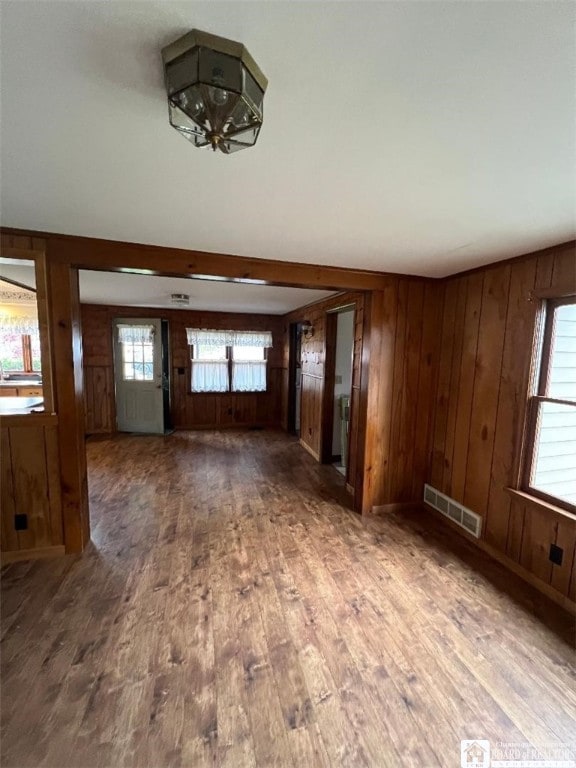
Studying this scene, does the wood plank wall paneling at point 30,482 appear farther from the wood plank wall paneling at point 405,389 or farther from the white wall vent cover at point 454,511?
the white wall vent cover at point 454,511

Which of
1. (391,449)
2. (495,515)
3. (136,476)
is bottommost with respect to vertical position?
(136,476)

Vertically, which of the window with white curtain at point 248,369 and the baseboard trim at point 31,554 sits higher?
the window with white curtain at point 248,369

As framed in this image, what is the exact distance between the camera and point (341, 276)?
275cm

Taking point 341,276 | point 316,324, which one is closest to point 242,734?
point 341,276

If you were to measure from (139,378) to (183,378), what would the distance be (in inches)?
30.9

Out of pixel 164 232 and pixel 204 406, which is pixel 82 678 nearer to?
pixel 164 232

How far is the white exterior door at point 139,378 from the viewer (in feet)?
18.5

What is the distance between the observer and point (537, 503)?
212cm

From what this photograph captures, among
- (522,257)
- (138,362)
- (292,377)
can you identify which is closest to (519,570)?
(522,257)

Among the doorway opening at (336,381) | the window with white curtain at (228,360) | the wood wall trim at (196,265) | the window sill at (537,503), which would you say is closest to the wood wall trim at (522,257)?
the wood wall trim at (196,265)

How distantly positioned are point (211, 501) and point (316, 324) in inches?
112

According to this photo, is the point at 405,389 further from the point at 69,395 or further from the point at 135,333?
the point at 135,333

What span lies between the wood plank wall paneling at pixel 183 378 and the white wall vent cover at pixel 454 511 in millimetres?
3878

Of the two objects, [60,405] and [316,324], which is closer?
[60,405]
